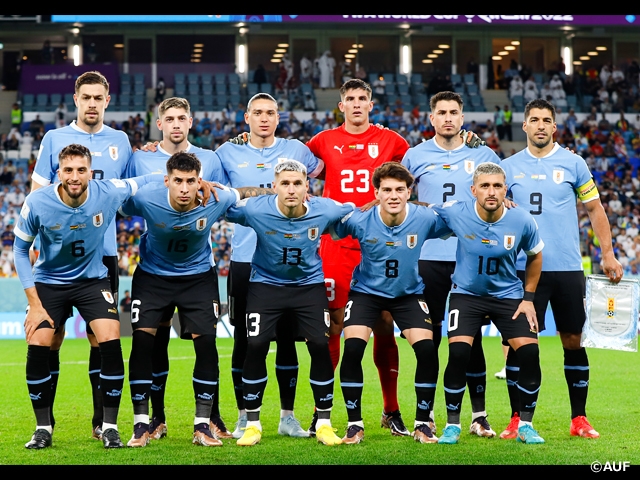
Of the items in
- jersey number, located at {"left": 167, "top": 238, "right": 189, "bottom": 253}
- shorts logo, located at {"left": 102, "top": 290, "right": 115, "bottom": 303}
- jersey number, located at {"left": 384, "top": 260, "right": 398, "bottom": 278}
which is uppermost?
jersey number, located at {"left": 167, "top": 238, "right": 189, "bottom": 253}

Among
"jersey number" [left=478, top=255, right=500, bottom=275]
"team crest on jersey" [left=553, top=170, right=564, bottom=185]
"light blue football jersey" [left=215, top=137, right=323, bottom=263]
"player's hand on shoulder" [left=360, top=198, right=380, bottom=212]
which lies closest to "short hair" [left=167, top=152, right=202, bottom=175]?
"light blue football jersey" [left=215, top=137, right=323, bottom=263]

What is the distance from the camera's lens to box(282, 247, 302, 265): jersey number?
675 centimetres

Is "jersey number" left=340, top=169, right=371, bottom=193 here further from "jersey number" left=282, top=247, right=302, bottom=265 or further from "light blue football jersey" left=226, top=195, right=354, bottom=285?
"jersey number" left=282, top=247, right=302, bottom=265

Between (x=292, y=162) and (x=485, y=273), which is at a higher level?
(x=292, y=162)

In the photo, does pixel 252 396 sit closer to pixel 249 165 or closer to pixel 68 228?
pixel 68 228

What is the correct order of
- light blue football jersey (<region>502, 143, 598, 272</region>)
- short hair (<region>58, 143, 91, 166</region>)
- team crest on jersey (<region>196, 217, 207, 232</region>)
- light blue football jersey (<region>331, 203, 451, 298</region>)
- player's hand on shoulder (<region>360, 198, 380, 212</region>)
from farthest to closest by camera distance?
1. light blue football jersey (<region>502, 143, 598, 272</region>)
2. player's hand on shoulder (<region>360, 198, 380, 212</region>)
3. light blue football jersey (<region>331, 203, 451, 298</region>)
4. team crest on jersey (<region>196, 217, 207, 232</region>)
5. short hair (<region>58, 143, 91, 166</region>)

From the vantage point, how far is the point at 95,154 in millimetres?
7176

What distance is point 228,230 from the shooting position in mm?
21359

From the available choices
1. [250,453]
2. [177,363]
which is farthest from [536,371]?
[177,363]

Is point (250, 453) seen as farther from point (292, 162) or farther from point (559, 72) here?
point (559, 72)

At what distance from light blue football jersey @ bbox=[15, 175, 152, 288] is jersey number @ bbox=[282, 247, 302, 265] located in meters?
1.19

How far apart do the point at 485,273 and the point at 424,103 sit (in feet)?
74.8

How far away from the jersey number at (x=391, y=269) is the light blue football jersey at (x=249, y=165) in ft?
3.72
